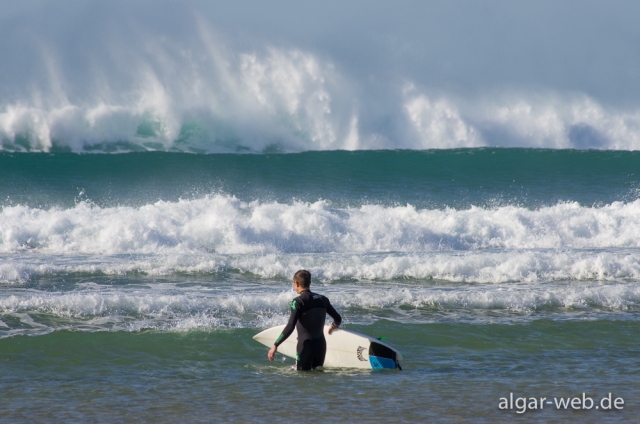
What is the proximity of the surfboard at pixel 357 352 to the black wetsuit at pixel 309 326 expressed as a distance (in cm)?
25

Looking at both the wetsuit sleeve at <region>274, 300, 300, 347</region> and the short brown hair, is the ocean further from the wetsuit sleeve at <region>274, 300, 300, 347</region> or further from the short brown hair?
the short brown hair

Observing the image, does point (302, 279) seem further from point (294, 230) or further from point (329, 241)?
point (294, 230)

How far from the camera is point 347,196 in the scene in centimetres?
2295

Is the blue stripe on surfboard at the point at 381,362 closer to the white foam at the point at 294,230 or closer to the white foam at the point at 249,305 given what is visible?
the white foam at the point at 249,305

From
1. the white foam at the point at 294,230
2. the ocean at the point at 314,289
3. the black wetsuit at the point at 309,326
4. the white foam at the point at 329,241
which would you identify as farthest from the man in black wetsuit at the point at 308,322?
the white foam at the point at 294,230

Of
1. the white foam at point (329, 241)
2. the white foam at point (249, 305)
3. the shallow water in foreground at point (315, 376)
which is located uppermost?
the white foam at point (329, 241)

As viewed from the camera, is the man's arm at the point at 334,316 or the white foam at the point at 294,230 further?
the white foam at the point at 294,230

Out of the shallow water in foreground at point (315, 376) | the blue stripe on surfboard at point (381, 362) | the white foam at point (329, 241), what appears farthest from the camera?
the white foam at point (329, 241)

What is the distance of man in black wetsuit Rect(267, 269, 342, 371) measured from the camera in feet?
20.5

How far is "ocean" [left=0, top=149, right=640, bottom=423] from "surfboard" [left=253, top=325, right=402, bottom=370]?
0.20m

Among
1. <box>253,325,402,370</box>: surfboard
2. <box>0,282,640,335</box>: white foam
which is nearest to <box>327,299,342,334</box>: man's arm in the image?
<box>253,325,402,370</box>: surfboard

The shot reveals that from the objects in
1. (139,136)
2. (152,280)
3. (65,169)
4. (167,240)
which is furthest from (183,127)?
(152,280)

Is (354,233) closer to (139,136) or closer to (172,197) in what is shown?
(172,197)

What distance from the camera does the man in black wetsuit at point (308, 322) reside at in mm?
6250
